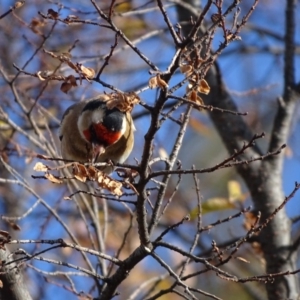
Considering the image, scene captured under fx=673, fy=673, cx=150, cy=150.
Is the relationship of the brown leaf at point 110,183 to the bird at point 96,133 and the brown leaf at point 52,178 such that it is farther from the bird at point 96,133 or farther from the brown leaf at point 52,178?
the bird at point 96,133

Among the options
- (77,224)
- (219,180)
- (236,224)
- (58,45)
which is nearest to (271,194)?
(58,45)

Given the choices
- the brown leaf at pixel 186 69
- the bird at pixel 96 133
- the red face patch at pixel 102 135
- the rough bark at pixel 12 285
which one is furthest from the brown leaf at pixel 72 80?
the red face patch at pixel 102 135

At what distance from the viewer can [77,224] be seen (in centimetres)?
795

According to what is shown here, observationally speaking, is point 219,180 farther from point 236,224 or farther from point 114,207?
point 114,207

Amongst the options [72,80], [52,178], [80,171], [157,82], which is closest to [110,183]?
[80,171]

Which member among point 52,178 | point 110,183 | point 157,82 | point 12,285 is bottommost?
point 12,285

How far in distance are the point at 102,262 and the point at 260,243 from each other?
48.9 inches

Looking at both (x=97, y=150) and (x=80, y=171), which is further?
(x=97, y=150)

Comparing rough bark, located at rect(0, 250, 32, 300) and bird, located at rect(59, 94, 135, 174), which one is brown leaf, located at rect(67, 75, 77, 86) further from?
rough bark, located at rect(0, 250, 32, 300)

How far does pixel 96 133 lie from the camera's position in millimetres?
3736

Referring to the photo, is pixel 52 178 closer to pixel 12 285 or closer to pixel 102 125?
pixel 12 285

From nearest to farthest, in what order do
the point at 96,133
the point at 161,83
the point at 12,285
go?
the point at 161,83
the point at 12,285
the point at 96,133

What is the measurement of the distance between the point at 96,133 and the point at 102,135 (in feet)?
0.18

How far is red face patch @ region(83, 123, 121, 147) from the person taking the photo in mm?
3664
